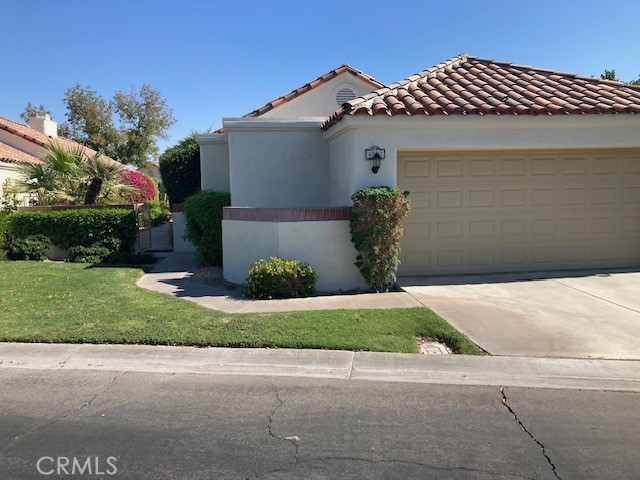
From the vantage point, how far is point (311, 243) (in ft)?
30.4

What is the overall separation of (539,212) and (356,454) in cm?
854

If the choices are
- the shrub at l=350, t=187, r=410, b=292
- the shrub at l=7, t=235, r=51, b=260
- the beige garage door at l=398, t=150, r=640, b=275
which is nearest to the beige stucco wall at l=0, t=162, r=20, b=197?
the shrub at l=7, t=235, r=51, b=260

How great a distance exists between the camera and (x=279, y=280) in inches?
339

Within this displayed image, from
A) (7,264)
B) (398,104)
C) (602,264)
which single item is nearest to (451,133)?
(398,104)

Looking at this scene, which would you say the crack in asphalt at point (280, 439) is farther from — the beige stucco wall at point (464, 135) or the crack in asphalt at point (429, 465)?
the beige stucco wall at point (464, 135)

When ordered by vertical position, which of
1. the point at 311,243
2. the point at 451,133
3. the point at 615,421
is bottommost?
the point at 615,421

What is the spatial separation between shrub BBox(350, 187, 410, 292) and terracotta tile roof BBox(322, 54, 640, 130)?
1627mm

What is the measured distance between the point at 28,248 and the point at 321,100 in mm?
10022

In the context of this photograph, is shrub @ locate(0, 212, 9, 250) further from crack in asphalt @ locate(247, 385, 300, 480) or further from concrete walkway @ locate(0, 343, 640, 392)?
crack in asphalt @ locate(247, 385, 300, 480)

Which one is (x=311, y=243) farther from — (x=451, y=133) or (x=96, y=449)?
(x=96, y=449)

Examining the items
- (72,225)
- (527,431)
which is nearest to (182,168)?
(72,225)

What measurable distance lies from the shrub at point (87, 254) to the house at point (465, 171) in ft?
13.8

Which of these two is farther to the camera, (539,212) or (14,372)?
(539,212)

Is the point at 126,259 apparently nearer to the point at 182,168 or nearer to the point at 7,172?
the point at 182,168
